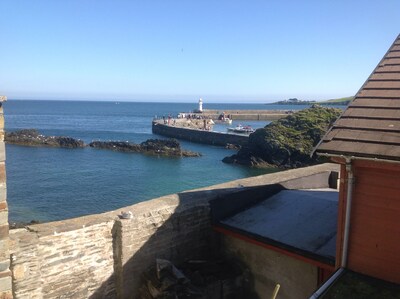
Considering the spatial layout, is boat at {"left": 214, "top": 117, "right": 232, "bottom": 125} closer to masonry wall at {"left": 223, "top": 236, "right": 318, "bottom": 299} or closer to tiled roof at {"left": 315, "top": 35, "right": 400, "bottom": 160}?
masonry wall at {"left": 223, "top": 236, "right": 318, "bottom": 299}

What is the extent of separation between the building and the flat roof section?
3.35 feet

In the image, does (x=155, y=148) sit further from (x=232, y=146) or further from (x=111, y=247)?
(x=111, y=247)

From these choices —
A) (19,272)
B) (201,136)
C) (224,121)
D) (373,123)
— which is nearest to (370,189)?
(373,123)

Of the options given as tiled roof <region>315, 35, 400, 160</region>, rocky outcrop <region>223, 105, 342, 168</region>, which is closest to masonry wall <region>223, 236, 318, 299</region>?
tiled roof <region>315, 35, 400, 160</region>

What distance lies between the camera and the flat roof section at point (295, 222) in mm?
7008

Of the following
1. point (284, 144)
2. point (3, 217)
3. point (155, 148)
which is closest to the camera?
point (3, 217)

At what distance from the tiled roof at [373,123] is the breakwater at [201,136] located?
137ft

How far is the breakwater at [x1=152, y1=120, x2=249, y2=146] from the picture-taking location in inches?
1941

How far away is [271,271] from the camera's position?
7602mm

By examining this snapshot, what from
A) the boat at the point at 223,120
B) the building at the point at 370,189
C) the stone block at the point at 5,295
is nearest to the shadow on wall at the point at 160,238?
the building at the point at 370,189

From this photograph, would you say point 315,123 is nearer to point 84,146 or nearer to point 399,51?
point 84,146

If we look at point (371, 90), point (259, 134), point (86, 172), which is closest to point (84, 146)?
point (86, 172)

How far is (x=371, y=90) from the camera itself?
6219mm

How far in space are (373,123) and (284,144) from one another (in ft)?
103
